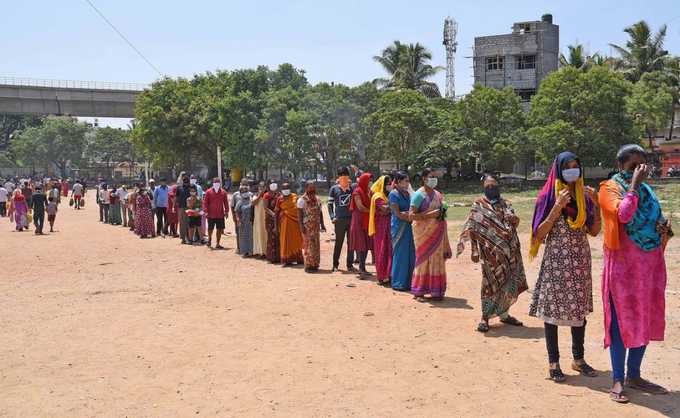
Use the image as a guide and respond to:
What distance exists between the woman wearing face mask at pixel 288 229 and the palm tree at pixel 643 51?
41.2m

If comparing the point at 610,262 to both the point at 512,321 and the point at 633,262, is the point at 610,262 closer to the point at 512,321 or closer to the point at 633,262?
the point at 633,262

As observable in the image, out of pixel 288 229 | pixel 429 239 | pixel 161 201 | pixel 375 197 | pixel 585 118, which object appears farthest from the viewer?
pixel 585 118

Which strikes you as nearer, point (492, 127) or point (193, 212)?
point (193, 212)

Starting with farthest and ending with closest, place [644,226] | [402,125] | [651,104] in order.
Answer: [651,104] < [402,125] < [644,226]

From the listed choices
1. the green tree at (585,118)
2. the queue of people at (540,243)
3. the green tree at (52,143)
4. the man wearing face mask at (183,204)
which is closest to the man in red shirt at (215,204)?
the man wearing face mask at (183,204)

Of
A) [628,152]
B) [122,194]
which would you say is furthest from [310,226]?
[122,194]

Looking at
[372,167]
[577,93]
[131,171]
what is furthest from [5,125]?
[577,93]

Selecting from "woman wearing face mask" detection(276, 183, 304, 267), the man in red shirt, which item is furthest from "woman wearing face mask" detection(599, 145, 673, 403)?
the man in red shirt

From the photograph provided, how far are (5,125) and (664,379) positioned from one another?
8985 centimetres

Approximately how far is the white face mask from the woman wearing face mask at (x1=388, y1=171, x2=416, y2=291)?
12.3 feet

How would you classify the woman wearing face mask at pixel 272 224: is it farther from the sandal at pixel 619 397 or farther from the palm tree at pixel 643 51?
the palm tree at pixel 643 51

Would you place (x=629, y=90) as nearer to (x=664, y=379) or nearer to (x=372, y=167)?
(x=372, y=167)

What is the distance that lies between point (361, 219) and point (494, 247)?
404cm

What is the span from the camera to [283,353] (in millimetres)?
6133
